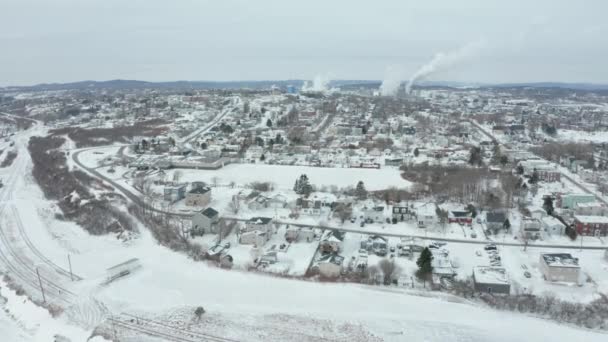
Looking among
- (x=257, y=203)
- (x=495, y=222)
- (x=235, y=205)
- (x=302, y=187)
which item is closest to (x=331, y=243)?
(x=257, y=203)

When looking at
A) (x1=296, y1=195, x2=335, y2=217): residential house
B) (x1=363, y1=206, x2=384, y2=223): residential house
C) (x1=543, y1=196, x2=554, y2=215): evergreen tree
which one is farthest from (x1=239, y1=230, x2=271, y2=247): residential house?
(x1=543, y1=196, x2=554, y2=215): evergreen tree

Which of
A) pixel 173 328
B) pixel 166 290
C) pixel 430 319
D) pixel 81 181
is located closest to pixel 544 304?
pixel 430 319

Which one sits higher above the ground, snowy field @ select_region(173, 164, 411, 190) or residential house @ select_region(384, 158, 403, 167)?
residential house @ select_region(384, 158, 403, 167)

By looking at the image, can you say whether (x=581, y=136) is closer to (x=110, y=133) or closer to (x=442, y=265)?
(x=442, y=265)

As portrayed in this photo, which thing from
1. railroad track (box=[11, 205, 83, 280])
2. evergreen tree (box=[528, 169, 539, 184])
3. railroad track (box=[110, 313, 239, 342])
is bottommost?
railroad track (box=[110, 313, 239, 342])

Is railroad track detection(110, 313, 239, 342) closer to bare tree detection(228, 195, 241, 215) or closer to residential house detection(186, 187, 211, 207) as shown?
bare tree detection(228, 195, 241, 215)

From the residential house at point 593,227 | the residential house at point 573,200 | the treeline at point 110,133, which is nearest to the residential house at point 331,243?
the residential house at point 593,227
